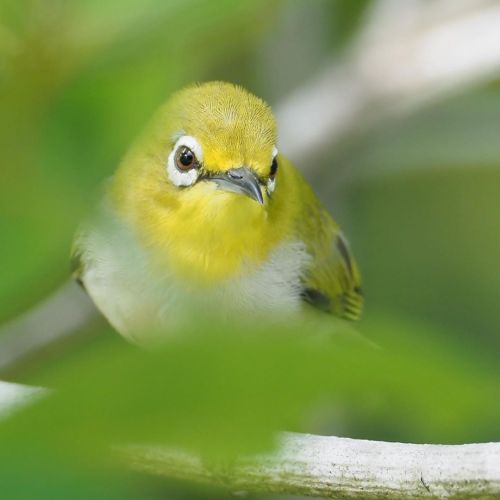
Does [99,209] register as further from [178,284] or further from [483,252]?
[483,252]

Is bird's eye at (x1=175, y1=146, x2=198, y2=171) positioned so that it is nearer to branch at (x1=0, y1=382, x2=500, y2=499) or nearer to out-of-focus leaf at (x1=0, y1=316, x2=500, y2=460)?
branch at (x1=0, y1=382, x2=500, y2=499)

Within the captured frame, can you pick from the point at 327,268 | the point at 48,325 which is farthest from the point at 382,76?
the point at 48,325

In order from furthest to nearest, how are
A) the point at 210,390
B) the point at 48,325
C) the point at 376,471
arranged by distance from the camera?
1. the point at 48,325
2. the point at 376,471
3. the point at 210,390

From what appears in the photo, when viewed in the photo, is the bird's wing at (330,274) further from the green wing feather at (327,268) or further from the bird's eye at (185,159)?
the bird's eye at (185,159)

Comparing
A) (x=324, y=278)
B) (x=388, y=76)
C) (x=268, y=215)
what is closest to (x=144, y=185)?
(x=268, y=215)

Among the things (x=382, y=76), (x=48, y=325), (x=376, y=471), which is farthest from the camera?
(x=382, y=76)

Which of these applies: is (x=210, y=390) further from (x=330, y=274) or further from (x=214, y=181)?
(x=330, y=274)

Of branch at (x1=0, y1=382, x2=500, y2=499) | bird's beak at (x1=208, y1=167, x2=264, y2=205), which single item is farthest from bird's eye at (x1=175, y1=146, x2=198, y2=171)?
branch at (x1=0, y1=382, x2=500, y2=499)
